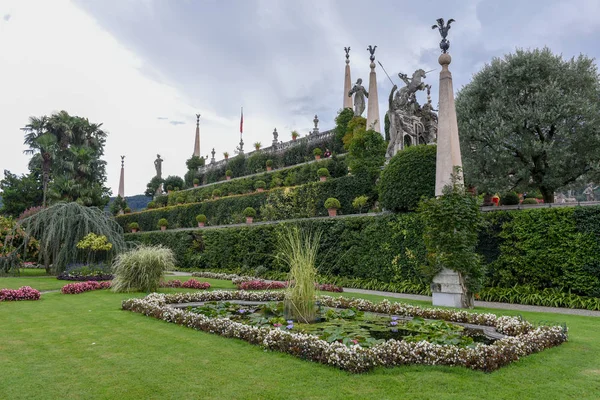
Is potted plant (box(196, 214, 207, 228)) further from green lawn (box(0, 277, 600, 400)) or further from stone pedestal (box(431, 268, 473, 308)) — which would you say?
green lawn (box(0, 277, 600, 400))

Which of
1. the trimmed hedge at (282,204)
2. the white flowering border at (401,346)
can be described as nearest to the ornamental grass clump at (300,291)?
the white flowering border at (401,346)

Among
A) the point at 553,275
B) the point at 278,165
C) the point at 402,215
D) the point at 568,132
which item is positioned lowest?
the point at 553,275

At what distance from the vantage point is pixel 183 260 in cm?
2397

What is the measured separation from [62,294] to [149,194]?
34907 millimetres

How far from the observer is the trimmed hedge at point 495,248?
994 centimetres

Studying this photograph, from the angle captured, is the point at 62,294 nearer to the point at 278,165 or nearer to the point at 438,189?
the point at 438,189

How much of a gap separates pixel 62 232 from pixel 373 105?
1697 centimetres

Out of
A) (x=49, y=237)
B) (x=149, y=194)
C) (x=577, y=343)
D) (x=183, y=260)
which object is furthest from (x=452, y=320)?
(x=149, y=194)

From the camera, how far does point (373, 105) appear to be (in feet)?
77.8

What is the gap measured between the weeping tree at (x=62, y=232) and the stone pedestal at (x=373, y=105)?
14.5 metres

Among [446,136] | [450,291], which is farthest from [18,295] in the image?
[446,136]

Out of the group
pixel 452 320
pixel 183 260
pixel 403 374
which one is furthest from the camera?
pixel 183 260

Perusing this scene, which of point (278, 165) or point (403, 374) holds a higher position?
point (278, 165)

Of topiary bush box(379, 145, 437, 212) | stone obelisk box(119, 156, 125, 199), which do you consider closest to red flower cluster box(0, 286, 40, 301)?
topiary bush box(379, 145, 437, 212)
